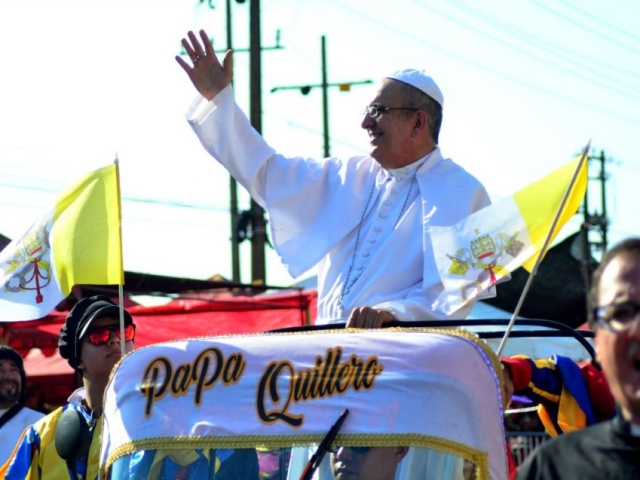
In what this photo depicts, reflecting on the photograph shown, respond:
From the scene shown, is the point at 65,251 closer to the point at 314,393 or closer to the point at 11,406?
the point at 314,393

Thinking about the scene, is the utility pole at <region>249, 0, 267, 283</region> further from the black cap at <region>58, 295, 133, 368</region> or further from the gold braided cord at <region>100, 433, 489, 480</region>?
the gold braided cord at <region>100, 433, 489, 480</region>

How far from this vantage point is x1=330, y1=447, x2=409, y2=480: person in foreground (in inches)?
146

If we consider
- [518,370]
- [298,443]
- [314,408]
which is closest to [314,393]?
[314,408]

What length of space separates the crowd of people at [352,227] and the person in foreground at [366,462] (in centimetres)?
61

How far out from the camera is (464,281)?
14.9ft

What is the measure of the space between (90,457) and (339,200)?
1421 mm

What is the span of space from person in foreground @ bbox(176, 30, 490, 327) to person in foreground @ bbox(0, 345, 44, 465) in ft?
9.22

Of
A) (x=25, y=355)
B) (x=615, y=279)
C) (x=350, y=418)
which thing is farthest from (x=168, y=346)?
(x=25, y=355)

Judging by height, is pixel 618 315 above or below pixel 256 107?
below

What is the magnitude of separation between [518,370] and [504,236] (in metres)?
0.55

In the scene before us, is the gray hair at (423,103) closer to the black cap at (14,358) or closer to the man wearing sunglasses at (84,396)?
the man wearing sunglasses at (84,396)

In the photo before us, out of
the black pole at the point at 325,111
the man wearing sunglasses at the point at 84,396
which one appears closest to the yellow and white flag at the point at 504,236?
the man wearing sunglasses at the point at 84,396

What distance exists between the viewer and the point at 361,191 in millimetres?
5320

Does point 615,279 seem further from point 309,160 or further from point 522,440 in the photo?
point 522,440
